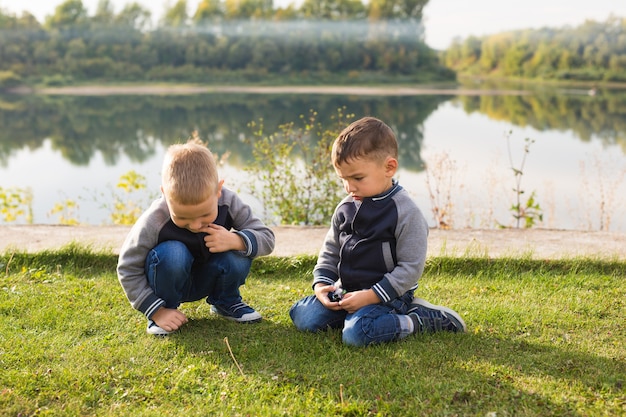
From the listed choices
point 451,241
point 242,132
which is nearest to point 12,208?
point 451,241

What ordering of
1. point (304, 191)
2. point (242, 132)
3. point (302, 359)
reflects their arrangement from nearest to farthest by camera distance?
1. point (302, 359)
2. point (304, 191)
3. point (242, 132)

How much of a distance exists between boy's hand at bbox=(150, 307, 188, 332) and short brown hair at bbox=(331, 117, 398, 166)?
1086 millimetres

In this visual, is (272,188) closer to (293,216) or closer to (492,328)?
(293,216)

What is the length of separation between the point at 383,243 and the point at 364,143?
503 millimetres

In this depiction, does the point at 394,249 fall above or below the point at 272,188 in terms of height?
above

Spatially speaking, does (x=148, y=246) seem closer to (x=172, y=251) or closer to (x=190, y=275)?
(x=172, y=251)

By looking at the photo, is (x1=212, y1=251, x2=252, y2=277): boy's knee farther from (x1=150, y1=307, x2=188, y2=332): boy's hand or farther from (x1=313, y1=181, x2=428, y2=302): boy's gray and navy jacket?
(x1=313, y1=181, x2=428, y2=302): boy's gray and navy jacket

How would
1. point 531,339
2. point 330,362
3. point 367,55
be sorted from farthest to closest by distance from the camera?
point 367,55 < point 531,339 < point 330,362

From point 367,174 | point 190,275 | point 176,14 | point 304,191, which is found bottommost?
point 304,191

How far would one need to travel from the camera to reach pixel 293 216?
283 inches

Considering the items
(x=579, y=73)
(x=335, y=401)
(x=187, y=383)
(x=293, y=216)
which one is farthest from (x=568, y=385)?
(x=579, y=73)

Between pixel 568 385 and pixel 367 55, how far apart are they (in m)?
53.6

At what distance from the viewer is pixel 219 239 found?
128 inches

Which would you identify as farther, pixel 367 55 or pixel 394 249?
pixel 367 55
